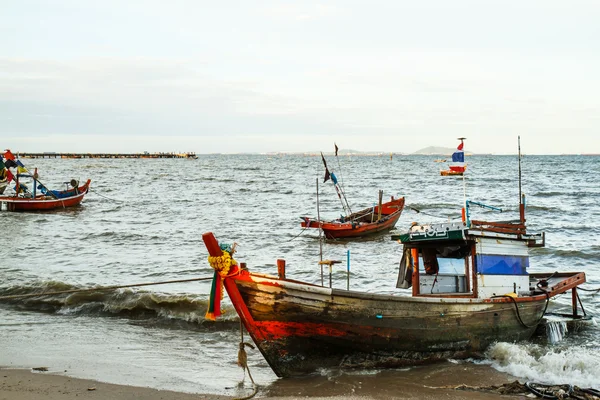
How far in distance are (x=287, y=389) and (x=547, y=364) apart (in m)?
4.79

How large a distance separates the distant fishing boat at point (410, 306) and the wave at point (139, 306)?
4.25 m

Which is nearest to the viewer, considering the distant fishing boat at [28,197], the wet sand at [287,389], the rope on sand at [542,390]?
the wet sand at [287,389]

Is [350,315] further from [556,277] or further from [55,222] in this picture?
[55,222]

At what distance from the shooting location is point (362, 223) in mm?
27797

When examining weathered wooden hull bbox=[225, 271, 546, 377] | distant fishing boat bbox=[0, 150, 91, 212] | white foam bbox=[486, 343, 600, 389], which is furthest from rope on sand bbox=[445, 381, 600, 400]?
distant fishing boat bbox=[0, 150, 91, 212]

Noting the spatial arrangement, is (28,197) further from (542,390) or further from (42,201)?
(542,390)

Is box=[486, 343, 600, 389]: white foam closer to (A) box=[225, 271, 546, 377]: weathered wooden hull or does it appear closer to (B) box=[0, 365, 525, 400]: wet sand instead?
(A) box=[225, 271, 546, 377]: weathered wooden hull

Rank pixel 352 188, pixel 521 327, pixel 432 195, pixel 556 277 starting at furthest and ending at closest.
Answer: pixel 352 188
pixel 432 195
pixel 556 277
pixel 521 327

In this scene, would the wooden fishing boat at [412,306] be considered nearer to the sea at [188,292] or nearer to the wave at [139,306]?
the sea at [188,292]

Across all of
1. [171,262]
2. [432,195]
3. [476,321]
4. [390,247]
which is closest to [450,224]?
[476,321]

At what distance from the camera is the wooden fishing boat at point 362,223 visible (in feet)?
89.6

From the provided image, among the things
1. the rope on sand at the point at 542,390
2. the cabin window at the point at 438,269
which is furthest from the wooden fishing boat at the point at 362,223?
the rope on sand at the point at 542,390

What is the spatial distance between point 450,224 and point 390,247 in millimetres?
14342

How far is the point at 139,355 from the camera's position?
10.8m
